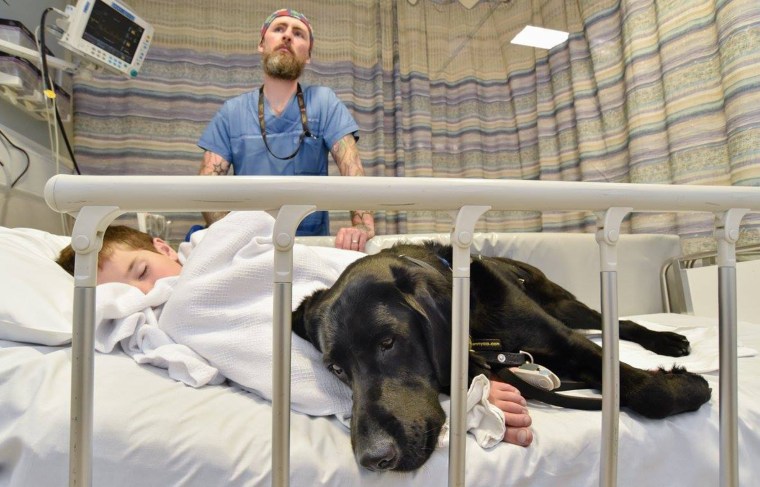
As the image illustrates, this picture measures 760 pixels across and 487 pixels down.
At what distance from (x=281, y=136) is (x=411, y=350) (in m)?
1.60

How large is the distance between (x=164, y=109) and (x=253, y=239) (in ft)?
7.39

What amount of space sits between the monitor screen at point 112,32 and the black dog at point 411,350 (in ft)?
5.95

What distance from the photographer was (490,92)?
3162 mm

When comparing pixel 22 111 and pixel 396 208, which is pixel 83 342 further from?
pixel 22 111

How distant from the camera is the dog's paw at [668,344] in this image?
4.03 feet

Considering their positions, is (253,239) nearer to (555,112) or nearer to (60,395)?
(60,395)

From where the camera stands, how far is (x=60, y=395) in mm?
636

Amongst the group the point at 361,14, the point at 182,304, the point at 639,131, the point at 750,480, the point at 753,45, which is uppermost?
the point at 361,14

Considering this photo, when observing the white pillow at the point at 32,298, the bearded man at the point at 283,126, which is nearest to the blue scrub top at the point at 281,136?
the bearded man at the point at 283,126

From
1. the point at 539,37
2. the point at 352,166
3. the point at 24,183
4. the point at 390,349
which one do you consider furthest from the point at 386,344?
the point at 539,37

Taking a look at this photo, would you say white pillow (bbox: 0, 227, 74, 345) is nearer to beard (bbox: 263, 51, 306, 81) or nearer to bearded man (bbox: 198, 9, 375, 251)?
bearded man (bbox: 198, 9, 375, 251)

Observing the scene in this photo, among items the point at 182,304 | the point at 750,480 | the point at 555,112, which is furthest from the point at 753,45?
the point at 182,304

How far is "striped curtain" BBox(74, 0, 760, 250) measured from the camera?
1.99 meters

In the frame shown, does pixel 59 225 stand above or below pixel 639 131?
below
